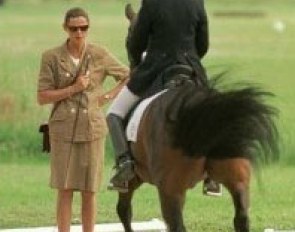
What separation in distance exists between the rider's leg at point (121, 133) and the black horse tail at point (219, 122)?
0.80 metres

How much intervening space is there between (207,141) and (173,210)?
1.80 feet

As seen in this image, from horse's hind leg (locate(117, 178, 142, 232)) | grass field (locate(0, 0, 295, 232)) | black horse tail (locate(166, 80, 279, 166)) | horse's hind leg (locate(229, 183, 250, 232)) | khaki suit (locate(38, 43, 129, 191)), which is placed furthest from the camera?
grass field (locate(0, 0, 295, 232))

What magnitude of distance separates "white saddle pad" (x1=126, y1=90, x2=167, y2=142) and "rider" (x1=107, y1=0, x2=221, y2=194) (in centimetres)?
16

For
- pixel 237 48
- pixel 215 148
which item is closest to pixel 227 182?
pixel 215 148

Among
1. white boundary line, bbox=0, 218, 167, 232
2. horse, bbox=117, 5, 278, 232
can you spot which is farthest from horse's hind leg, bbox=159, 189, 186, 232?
white boundary line, bbox=0, 218, 167, 232

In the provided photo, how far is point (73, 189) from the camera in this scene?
9469 mm

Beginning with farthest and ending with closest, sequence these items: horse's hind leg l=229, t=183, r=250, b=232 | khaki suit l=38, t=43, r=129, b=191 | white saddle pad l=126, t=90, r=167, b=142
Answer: khaki suit l=38, t=43, r=129, b=191 → white saddle pad l=126, t=90, r=167, b=142 → horse's hind leg l=229, t=183, r=250, b=232

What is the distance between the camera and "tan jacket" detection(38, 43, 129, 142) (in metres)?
9.31

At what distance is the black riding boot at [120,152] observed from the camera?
889 cm

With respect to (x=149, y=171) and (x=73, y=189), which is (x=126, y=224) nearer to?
(x=73, y=189)

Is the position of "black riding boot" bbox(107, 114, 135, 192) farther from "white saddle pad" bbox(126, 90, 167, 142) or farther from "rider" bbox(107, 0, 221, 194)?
"white saddle pad" bbox(126, 90, 167, 142)

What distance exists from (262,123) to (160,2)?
4.13 feet

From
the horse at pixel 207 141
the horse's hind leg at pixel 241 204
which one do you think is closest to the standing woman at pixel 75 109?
the horse at pixel 207 141

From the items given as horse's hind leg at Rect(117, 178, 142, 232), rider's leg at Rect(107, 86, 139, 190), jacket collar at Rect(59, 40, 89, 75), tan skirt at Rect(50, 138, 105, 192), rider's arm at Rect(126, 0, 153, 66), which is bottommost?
horse's hind leg at Rect(117, 178, 142, 232)
